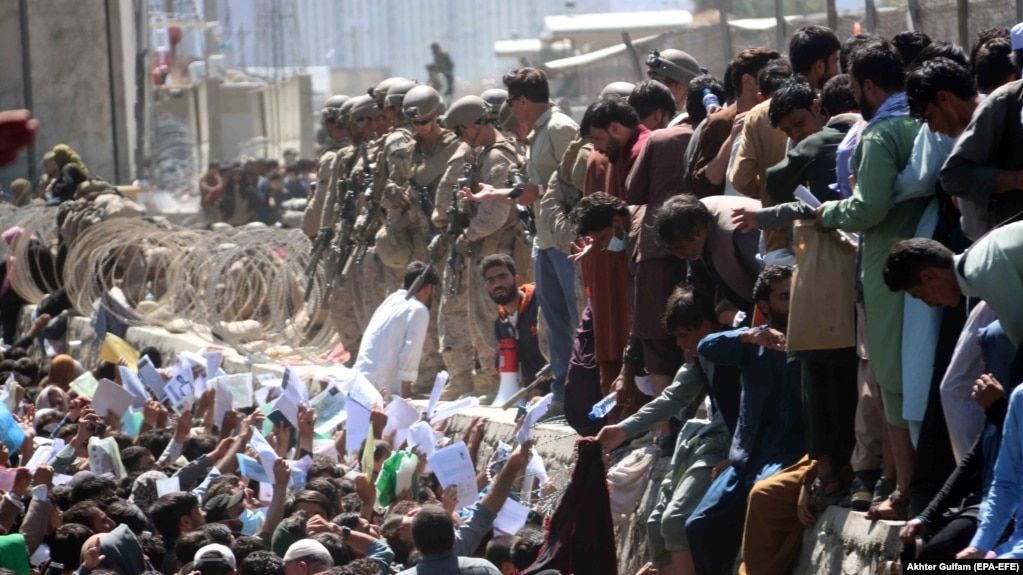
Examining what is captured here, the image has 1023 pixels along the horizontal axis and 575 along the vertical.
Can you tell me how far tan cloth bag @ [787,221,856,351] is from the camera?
21.5 feet

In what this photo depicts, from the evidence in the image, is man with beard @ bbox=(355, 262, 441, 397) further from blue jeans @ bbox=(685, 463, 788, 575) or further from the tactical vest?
blue jeans @ bbox=(685, 463, 788, 575)

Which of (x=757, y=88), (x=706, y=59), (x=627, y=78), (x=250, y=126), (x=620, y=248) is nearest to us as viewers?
(x=757, y=88)

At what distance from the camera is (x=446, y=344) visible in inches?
472

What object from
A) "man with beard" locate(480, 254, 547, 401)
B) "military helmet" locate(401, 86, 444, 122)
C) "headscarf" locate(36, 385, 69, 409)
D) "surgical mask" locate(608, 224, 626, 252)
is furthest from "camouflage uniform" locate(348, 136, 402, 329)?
"surgical mask" locate(608, 224, 626, 252)

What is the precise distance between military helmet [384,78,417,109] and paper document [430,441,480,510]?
19.1ft

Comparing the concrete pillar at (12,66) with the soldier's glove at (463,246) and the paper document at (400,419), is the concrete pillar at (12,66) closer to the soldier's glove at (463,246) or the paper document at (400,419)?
the soldier's glove at (463,246)

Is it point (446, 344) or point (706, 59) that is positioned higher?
point (706, 59)

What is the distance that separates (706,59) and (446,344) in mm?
3091

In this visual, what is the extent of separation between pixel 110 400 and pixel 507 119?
123 inches

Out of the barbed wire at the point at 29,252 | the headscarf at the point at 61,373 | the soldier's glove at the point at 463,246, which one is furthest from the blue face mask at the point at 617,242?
the barbed wire at the point at 29,252

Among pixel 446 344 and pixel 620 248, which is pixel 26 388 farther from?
pixel 620 248

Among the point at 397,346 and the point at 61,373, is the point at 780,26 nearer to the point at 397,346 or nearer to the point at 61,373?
the point at 397,346

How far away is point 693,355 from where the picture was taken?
746 centimetres

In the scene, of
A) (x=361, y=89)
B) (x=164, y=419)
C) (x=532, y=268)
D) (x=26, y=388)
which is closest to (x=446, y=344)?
(x=532, y=268)
